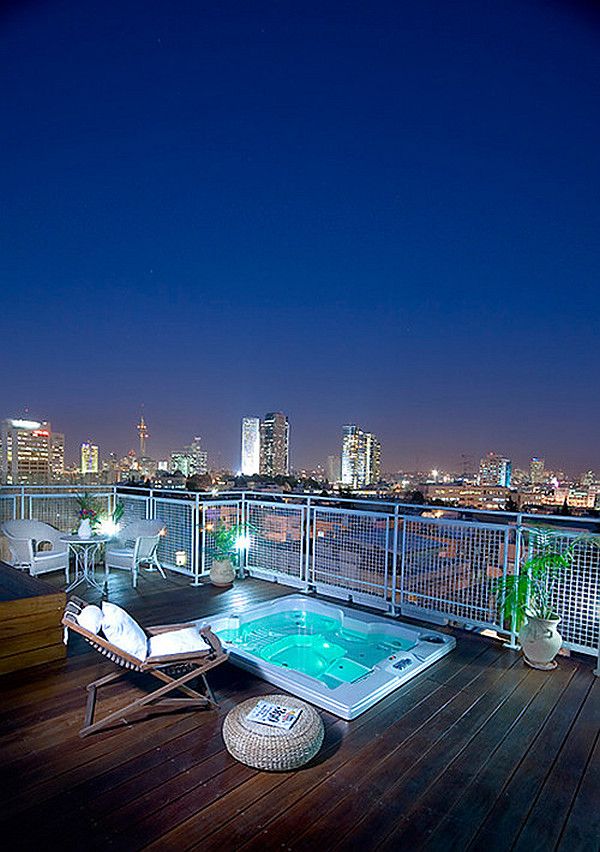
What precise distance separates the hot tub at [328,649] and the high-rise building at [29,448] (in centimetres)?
1118

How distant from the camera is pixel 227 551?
22.6ft

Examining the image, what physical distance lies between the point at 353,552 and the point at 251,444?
33255 millimetres

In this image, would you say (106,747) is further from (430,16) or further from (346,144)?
(346,144)

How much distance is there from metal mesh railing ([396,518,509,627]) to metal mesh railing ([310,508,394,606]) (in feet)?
0.74

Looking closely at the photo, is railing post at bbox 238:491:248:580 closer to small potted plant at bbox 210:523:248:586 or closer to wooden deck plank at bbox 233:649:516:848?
small potted plant at bbox 210:523:248:586

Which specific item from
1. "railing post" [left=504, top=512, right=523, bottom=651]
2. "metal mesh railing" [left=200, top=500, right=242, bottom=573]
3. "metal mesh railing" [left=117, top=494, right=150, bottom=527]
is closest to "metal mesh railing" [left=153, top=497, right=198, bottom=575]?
"metal mesh railing" [left=200, top=500, right=242, bottom=573]

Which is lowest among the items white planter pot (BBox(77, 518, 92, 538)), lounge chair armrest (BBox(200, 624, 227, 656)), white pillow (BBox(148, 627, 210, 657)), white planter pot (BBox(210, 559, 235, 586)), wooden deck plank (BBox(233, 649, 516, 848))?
white planter pot (BBox(210, 559, 235, 586))

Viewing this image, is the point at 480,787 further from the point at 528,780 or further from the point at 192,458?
the point at 192,458

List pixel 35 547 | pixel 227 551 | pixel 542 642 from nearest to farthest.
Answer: pixel 542 642, pixel 35 547, pixel 227 551

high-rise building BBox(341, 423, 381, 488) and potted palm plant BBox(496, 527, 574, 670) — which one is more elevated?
potted palm plant BBox(496, 527, 574, 670)

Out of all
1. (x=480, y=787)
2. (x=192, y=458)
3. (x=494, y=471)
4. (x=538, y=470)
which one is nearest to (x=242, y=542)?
(x=480, y=787)

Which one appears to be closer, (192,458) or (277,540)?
(277,540)

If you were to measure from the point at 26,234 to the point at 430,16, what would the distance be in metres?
10.9

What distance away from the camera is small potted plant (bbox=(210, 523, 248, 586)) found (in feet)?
21.2
